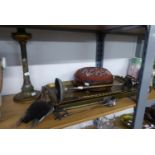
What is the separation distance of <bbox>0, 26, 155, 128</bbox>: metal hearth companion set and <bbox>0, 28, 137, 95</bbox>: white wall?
106 millimetres

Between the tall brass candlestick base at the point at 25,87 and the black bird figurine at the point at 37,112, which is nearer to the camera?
the black bird figurine at the point at 37,112

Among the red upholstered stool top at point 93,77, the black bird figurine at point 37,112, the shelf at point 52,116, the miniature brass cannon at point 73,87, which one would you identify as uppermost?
the red upholstered stool top at point 93,77

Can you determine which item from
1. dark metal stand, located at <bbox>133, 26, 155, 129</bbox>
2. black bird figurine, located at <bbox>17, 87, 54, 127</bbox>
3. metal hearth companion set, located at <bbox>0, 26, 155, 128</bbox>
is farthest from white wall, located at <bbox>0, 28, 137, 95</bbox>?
dark metal stand, located at <bbox>133, 26, 155, 129</bbox>

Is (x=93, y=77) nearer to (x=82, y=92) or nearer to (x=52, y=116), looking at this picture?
(x=82, y=92)

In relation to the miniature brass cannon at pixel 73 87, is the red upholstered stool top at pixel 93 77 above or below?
above

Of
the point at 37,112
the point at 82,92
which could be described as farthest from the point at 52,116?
the point at 82,92

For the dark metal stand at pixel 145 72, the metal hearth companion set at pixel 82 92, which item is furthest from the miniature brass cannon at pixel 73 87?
the dark metal stand at pixel 145 72

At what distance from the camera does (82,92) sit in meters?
0.78

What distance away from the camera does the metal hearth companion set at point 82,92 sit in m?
0.62

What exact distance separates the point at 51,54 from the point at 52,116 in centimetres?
42

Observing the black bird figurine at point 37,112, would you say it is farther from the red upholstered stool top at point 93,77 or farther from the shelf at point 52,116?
the red upholstered stool top at point 93,77

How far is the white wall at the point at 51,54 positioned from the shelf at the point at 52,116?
16cm
